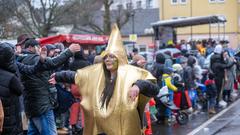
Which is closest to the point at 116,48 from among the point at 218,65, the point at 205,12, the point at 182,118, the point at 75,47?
the point at 75,47

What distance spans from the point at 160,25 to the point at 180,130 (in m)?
15.9

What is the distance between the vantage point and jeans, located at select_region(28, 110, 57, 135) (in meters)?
7.84

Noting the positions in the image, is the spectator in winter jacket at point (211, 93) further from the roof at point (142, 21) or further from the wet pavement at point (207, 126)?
the roof at point (142, 21)

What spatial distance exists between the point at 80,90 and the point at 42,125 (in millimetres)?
2366

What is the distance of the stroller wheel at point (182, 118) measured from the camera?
1300 centimetres

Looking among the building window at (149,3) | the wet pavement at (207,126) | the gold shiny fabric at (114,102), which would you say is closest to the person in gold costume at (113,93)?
the gold shiny fabric at (114,102)

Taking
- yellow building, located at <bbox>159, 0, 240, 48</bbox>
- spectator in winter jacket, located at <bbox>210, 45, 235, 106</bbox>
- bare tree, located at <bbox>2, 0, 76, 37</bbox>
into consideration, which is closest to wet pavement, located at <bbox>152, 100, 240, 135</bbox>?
spectator in winter jacket, located at <bbox>210, 45, 235, 106</bbox>

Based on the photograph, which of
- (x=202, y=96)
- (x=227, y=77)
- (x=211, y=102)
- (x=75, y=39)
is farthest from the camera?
(x=75, y=39)

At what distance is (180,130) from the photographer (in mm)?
12000

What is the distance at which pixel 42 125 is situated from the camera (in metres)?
7.86

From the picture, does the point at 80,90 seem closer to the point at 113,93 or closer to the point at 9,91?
the point at 113,93

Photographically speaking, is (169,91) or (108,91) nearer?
(108,91)

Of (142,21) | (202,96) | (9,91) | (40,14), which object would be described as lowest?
(202,96)

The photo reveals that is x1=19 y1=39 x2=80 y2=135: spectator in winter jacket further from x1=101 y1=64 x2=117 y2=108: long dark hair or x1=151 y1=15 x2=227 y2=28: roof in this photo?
x1=151 y1=15 x2=227 y2=28: roof
